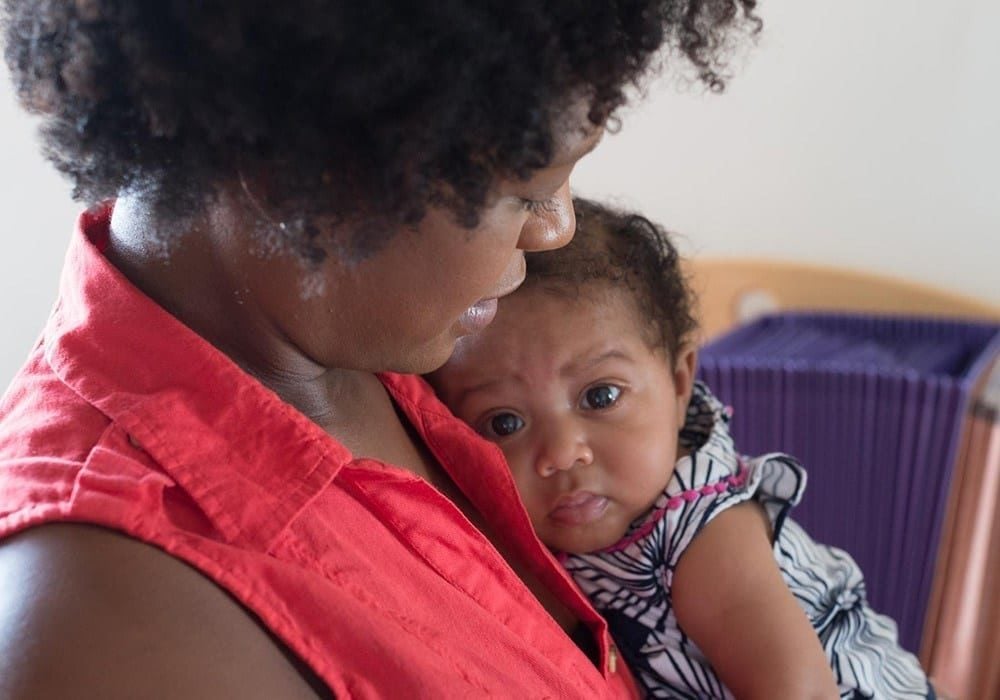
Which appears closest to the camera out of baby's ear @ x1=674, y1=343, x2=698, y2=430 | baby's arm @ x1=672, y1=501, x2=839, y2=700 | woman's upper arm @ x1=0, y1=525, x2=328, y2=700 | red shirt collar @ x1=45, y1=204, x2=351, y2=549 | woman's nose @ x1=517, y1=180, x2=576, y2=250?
woman's upper arm @ x1=0, y1=525, x2=328, y2=700

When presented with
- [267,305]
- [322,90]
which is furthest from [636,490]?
[322,90]

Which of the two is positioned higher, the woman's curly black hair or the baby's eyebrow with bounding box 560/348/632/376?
the woman's curly black hair

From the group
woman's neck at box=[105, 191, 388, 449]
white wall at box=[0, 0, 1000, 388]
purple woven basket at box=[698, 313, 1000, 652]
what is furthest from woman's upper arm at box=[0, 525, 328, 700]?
white wall at box=[0, 0, 1000, 388]

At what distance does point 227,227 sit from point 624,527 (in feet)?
1.76

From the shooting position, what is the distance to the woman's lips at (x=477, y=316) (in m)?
0.82

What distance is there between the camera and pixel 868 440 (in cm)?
174

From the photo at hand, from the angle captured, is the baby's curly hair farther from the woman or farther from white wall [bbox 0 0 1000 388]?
white wall [bbox 0 0 1000 388]

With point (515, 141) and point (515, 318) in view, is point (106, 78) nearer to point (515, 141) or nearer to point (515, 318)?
point (515, 141)

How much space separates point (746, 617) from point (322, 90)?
2.09 ft

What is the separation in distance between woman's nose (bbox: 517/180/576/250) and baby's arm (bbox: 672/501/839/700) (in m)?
0.38

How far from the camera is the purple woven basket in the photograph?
1.71m

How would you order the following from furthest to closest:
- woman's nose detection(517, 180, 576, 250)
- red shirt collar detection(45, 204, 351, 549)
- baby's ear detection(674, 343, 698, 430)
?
baby's ear detection(674, 343, 698, 430), woman's nose detection(517, 180, 576, 250), red shirt collar detection(45, 204, 351, 549)

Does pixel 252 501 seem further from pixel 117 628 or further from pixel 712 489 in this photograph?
pixel 712 489

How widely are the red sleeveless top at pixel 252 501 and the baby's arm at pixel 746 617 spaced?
220 millimetres
